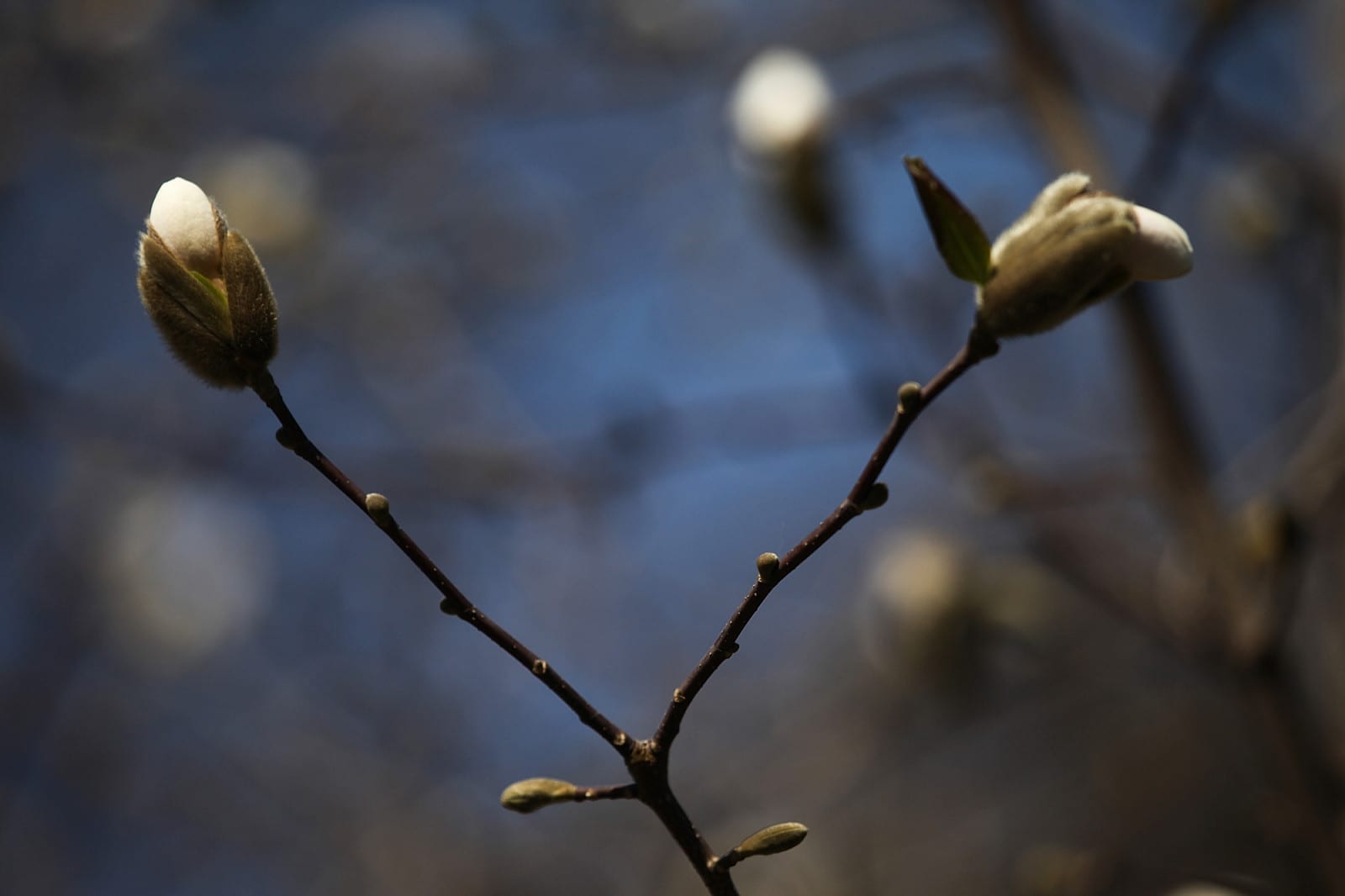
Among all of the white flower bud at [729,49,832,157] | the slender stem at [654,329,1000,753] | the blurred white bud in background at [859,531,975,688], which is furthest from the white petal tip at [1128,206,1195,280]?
the blurred white bud in background at [859,531,975,688]

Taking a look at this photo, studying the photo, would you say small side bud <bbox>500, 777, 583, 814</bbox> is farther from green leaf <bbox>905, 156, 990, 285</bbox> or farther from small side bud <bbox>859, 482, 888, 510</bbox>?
green leaf <bbox>905, 156, 990, 285</bbox>

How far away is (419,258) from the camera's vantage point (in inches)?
125

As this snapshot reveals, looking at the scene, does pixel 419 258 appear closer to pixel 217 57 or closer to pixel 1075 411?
pixel 217 57

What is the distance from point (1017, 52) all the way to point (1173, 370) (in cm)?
51

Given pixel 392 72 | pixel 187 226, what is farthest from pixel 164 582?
pixel 187 226

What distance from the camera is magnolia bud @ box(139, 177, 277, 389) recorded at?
0.70 metres

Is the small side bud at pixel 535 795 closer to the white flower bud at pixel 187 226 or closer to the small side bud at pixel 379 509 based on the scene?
the small side bud at pixel 379 509

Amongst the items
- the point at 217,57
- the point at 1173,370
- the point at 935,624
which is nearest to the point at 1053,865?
the point at 935,624

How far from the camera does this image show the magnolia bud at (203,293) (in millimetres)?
702

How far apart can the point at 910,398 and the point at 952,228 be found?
0.36ft

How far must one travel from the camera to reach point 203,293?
707 millimetres

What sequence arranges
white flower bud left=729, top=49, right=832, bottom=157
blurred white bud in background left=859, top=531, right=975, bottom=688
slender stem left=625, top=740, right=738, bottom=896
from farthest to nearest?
blurred white bud in background left=859, top=531, right=975, bottom=688, white flower bud left=729, top=49, right=832, bottom=157, slender stem left=625, top=740, right=738, bottom=896

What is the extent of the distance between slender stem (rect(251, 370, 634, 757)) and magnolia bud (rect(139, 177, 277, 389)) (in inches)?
1.6

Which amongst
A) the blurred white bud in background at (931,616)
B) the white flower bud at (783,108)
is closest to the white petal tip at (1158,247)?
the white flower bud at (783,108)
